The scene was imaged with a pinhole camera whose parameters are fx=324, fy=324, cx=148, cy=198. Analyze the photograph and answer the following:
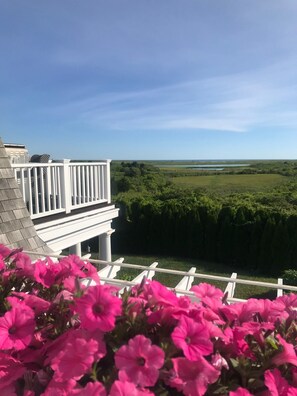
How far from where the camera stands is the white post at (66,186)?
5.66 m

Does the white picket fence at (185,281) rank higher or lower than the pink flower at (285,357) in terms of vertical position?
lower

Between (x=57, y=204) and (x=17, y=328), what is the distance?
17.8 feet

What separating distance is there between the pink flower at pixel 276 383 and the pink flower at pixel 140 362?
23cm

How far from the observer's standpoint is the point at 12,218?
3.55 m

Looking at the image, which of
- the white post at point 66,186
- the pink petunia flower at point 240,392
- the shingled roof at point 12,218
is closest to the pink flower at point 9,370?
the pink petunia flower at point 240,392

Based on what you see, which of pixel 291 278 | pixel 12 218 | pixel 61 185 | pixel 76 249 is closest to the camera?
pixel 12 218

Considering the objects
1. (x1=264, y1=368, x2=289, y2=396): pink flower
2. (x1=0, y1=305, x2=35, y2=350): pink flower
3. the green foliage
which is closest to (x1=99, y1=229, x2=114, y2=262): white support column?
the green foliage

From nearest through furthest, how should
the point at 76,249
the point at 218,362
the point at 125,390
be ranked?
the point at 125,390, the point at 218,362, the point at 76,249

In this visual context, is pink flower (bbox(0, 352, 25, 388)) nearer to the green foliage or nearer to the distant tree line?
the green foliage

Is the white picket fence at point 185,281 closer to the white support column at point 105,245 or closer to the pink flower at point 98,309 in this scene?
the pink flower at point 98,309

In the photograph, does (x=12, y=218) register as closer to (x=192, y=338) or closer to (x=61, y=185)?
(x=61, y=185)

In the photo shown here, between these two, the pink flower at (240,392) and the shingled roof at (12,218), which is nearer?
the pink flower at (240,392)

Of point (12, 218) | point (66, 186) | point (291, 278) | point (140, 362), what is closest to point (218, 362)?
point (140, 362)

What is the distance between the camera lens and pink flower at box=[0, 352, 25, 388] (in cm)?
77
